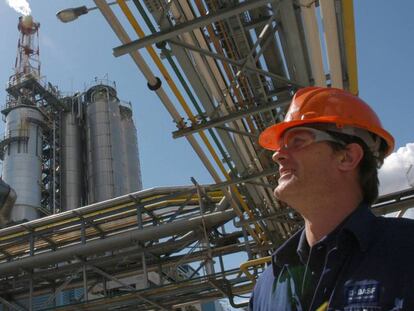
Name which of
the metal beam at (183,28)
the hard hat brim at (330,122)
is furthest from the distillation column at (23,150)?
the hard hat brim at (330,122)

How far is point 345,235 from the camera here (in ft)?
5.27

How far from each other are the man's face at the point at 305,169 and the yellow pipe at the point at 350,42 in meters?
2.84

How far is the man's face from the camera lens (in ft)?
6.07

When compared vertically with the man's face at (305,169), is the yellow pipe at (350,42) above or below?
above

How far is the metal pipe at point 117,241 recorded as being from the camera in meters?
9.98

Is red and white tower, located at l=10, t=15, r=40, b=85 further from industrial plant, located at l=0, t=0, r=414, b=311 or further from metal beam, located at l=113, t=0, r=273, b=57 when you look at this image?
metal beam, located at l=113, t=0, r=273, b=57

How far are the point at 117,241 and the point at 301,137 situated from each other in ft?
29.8

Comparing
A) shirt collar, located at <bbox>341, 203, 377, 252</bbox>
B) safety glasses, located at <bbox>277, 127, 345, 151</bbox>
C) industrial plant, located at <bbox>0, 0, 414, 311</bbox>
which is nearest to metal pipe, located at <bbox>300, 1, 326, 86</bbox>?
industrial plant, located at <bbox>0, 0, 414, 311</bbox>

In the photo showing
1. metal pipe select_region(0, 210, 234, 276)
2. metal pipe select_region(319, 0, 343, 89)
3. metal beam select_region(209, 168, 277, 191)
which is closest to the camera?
metal pipe select_region(319, 0, 343, 89)

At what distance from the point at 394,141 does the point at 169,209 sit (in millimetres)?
8977

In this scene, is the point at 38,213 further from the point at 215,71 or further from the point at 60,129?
the point at 215,71

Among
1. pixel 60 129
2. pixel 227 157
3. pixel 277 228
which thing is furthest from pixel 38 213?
pixel 227 157

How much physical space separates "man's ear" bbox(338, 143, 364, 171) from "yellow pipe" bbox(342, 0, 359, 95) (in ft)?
9.36

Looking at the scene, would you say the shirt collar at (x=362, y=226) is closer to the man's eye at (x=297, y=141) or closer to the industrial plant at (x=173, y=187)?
the man's eye at (x=297, y=141)
